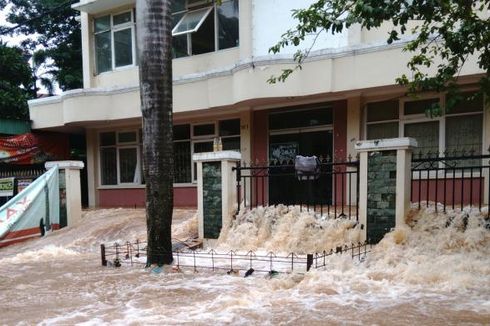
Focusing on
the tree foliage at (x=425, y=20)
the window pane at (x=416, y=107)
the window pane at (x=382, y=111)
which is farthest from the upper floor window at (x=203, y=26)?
the tree foliage at (x=425, y=20)

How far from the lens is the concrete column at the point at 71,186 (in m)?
12.7

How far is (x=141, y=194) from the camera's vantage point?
16.0m

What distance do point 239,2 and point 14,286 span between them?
9652 millimetres

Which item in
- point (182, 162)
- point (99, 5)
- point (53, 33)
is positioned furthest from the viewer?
point (53, 33)

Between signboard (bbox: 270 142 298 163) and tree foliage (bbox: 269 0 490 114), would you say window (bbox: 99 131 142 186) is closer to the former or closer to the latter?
signboard (bbox: 270 142 298 163)

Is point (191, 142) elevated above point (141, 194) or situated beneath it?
elevated above

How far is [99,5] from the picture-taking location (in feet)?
51.1

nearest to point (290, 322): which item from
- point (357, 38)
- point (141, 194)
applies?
point (357, 38)

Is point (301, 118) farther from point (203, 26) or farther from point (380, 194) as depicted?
point (380, 194)

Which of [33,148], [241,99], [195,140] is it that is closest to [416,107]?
[241,99]

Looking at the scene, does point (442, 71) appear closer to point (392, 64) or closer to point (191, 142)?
point (392, 64)

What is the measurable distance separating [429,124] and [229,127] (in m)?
5.96

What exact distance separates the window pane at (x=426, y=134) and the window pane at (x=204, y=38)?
655cm

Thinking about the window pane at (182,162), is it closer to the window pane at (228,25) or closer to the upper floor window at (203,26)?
the upper floor window at (203,26)
